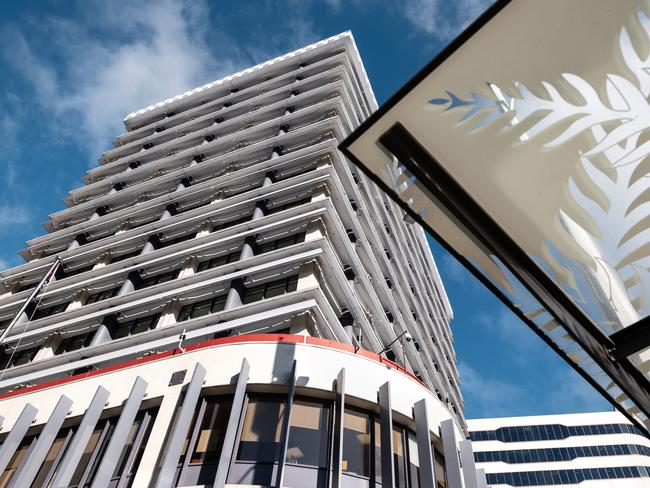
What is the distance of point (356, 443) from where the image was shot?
581 inches

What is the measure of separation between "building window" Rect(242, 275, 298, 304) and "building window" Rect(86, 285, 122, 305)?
374 inches

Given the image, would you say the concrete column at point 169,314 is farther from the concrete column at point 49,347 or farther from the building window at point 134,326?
the concrete column at point 49,347

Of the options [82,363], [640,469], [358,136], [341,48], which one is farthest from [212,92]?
[640,469]

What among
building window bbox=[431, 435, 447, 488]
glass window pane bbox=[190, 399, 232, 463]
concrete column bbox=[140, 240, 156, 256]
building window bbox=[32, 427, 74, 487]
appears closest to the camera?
glass window pane bbox=[190, 399, 232, 463]

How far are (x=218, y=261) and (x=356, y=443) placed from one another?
15.8m

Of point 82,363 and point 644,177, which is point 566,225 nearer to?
point 644,177

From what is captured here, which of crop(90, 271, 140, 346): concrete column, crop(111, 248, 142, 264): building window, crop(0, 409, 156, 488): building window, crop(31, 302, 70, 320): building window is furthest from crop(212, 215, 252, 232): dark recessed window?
crop(0, 409, 156, 488): building window

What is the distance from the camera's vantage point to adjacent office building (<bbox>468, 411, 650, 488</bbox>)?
6650 centimetres

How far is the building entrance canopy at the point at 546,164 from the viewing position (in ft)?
11.1

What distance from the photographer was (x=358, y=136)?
395cm

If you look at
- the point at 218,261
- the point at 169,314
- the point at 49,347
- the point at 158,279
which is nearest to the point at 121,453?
the point at 169,314

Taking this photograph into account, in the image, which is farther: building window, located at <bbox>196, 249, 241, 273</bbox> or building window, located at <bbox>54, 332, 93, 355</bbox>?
building window, located at <bbox>196, 249, 241, 273</bbox>

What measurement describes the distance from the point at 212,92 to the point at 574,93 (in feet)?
150

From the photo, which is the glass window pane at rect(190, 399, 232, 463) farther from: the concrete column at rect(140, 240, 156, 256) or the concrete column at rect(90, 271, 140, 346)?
the concrete column at rect(140, 240, 156, 256)
